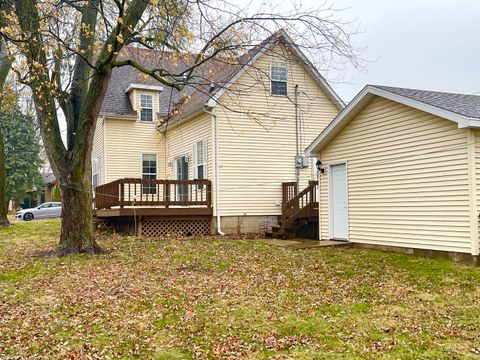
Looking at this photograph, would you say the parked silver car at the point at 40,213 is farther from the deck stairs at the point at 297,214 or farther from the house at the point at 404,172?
the house at the point at 404,172

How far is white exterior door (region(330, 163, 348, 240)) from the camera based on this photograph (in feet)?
41.7

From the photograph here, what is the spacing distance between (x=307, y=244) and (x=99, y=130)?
1217 cm

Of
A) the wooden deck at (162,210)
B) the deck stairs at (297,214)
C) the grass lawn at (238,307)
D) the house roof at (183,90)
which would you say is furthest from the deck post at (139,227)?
the deck stairs at (297,214)

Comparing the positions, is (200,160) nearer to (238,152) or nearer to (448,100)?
(238,152)

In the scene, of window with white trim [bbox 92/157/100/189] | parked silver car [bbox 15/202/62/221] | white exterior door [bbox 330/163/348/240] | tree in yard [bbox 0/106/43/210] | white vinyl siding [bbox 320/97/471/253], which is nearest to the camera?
white vinyl siding [bbox 320/97/471/253]

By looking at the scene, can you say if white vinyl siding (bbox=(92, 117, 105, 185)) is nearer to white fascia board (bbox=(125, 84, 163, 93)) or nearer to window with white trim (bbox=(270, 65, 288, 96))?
white fascia board (bbox=(125, 84, 163, 93))

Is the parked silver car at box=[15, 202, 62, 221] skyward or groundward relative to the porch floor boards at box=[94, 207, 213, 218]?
groundward

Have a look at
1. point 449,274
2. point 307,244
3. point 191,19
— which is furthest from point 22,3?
point 449,274

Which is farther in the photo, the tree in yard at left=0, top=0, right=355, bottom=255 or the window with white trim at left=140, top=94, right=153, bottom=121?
the window with white trim at left=140, top=94, right=153, bottom=121

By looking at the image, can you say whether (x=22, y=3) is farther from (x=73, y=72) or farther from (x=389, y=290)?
(x=389, y=290)

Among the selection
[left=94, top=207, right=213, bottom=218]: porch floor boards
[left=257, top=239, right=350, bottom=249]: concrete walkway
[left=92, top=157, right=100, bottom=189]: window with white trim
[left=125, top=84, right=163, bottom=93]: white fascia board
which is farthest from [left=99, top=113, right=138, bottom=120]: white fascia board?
[left=257, top=239, right=350, bottom=249]: concrete walkway

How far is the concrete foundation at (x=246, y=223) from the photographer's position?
1534 cm

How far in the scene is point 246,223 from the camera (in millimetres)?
15648

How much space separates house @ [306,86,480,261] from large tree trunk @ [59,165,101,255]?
6.48m
